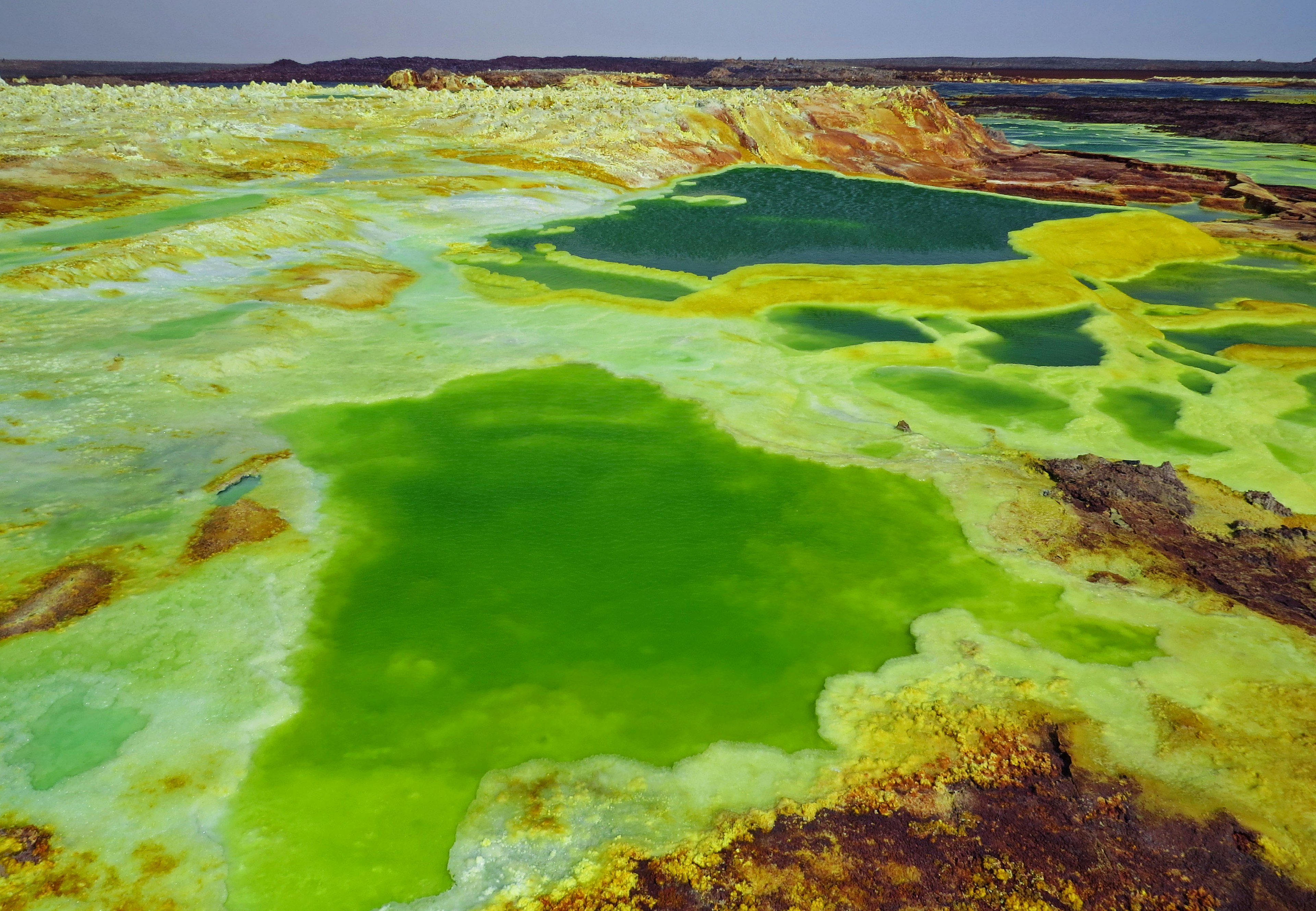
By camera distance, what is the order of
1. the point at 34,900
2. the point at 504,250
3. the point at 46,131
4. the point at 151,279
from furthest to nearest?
the point at 46,131
the point at 504,250
the point at 151,279
the point at 34,900

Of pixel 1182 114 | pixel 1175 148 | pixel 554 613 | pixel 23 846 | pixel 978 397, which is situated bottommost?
pixel 978 397

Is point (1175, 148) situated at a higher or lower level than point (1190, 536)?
higher

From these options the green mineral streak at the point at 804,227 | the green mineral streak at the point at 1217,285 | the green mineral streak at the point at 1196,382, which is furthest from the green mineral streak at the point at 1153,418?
the green mineral streak at the point at 804,227

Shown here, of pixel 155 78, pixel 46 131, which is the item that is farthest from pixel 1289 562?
pixel 155 78

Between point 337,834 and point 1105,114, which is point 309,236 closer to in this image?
point 337,834

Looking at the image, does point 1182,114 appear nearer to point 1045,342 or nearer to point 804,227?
point 804,227

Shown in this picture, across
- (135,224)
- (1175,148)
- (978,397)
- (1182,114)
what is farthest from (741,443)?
(1182,114)
